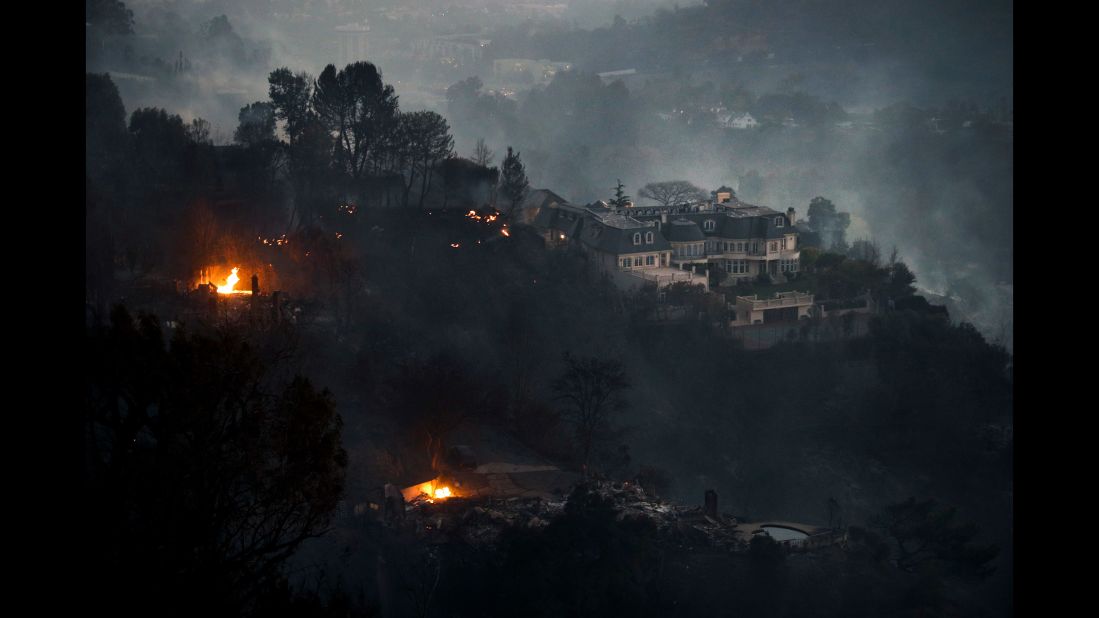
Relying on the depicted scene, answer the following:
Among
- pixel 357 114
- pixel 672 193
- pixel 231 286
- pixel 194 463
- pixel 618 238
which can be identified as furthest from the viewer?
pixel 672 193

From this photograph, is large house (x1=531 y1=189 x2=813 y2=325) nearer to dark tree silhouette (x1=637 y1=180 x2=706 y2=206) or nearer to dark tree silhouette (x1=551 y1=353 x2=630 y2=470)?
dark tree silhouette (x1=551 y1=353 x2=630 y2=470)

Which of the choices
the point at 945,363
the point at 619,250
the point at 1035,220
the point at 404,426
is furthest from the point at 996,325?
the point at 1035,220

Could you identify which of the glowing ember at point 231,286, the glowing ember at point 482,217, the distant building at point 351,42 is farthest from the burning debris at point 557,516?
the distant building at point 351,42

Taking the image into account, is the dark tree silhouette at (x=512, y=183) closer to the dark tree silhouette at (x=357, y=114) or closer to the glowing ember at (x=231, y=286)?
the dark tree silhouette at (x=357, y=114)

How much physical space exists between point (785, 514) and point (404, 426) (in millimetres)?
6689

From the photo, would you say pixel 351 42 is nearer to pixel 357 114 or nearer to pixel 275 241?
pixel 357 114

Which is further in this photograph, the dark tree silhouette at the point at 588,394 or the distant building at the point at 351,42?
the distant building at the point at 351,42

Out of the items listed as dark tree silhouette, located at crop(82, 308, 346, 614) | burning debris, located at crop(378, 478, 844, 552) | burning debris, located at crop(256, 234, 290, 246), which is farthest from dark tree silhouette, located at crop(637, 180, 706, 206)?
dark tree silhouette, located at crop(82, 308, 346, 614)

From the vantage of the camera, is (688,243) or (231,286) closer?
(231,286)

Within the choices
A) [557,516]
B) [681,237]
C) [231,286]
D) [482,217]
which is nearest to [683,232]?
[681,237]

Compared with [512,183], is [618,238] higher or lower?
lower

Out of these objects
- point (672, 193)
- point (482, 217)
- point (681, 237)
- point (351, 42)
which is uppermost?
point (351, 42)

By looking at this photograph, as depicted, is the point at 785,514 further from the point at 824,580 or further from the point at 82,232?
the point at 82,232

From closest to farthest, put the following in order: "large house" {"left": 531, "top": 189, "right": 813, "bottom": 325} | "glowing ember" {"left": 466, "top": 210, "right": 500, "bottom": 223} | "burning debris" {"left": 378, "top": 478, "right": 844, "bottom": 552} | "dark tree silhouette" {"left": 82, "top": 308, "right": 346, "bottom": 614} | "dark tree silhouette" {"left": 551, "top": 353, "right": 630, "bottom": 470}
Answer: "dark tree silhouette" {"left": 82, "top": 308, "right": 346, "bottom": 614} < "burning debris" {"left": 378, "top": 478, "right": 844, "bottom": 552} < "dark tree silhouette" {"left": 551, "top": 353, "right": 630, "bottom": 470} < "glowing ember" {"left": 466, "top": 210, "right": 500, "bottom": 223} < "large house" {"left": 531, "top": 189, "right": 813, "bottom": 325}
